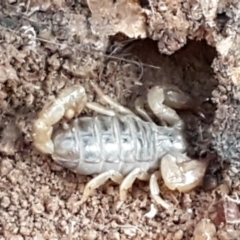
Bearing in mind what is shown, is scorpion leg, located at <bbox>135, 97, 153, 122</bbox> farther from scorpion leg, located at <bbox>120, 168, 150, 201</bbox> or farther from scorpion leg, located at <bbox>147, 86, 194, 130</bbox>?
scorpion leg, located at <bbox>120, 168, 150, 201</bbox>

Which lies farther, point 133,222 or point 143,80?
point 143,80

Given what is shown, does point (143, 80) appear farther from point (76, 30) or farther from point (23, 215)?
point (23, 215)

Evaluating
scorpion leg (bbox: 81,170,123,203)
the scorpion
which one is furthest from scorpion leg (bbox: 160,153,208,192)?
scorpion leg (bbox: 81,170,123,203)

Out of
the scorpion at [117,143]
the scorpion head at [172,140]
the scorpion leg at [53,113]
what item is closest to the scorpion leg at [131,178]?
the scorpion at [117,143]

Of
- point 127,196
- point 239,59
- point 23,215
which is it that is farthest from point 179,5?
point 23,215

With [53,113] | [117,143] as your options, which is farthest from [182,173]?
[53,113]

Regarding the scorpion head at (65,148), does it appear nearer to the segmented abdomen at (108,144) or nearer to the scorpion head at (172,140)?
the segmented abdomen at (108,144)

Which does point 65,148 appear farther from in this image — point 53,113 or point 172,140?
point 172,140
